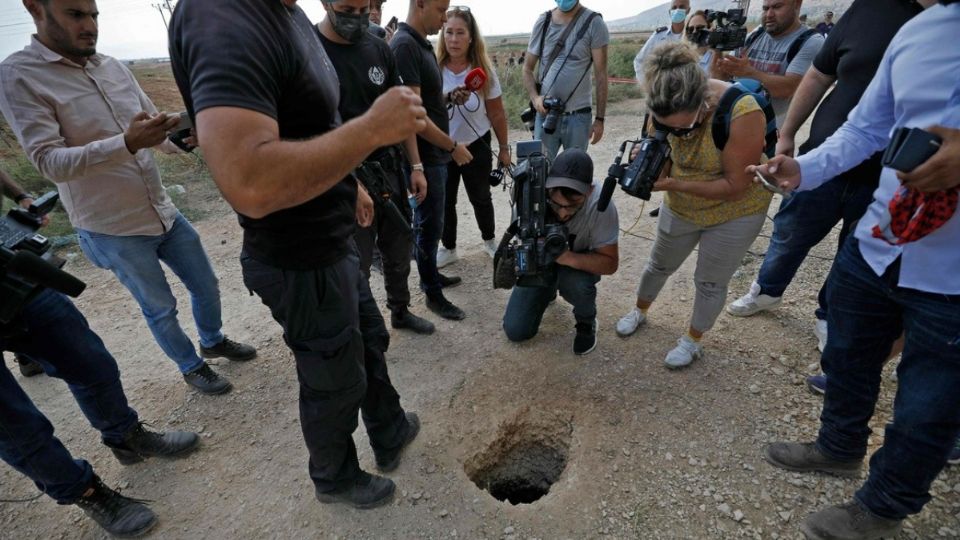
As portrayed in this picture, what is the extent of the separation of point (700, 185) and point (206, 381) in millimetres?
3130

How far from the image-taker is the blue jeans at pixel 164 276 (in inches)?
93.4

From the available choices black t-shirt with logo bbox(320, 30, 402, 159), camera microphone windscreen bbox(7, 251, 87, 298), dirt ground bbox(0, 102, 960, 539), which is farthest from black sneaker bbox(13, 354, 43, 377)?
black t-shirt with logo bbox(320, 30, 402, 159)

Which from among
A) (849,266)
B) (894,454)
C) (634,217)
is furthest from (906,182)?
(634,217)

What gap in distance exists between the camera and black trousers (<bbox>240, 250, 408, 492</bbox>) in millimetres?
1591

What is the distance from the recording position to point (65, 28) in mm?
1998

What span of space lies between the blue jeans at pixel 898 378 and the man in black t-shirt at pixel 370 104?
6.65 ft

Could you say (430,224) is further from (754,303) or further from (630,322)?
(754,303)

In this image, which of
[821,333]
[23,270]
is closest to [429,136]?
[23,270]

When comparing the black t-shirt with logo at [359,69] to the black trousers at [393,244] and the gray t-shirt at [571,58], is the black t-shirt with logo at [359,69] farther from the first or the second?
the gray t-shirt at [571,58]

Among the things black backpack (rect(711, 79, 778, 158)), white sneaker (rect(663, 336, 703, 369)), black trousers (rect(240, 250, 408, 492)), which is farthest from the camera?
white sneaker (rect(663, 336, 703, 369))

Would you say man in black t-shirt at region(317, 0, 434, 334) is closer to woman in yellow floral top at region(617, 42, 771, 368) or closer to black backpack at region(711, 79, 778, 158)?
woman in yellow floral top at region(617, 42, 771, 368)

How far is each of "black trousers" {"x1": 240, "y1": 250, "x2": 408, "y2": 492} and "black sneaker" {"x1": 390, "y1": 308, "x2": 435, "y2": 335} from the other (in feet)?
3.87

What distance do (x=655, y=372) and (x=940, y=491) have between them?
4.17 ft

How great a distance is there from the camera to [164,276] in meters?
2.55
